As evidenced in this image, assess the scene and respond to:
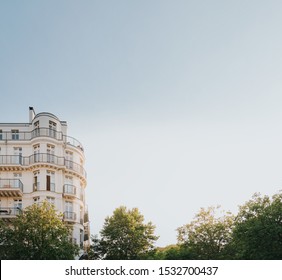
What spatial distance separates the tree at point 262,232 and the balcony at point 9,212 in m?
18.6

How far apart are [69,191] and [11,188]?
5030mm

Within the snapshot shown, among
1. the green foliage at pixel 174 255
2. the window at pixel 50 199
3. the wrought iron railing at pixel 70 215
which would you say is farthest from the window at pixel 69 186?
the green foliage at pixel 174 255

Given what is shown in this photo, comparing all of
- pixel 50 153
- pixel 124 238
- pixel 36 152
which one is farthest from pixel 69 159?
pixel 124 238

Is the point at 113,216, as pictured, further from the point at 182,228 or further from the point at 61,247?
the point at 61,247

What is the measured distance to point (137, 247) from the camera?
32781 millimetres

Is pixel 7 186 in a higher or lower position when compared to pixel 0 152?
lower

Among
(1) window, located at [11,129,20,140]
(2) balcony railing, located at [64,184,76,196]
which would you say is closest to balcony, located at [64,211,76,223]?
(2) balcony railing, located at [64,184,76,196]

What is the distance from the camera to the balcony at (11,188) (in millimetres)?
33250

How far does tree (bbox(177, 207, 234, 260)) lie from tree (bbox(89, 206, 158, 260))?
12.4 ft
